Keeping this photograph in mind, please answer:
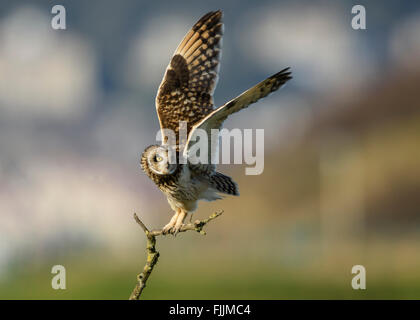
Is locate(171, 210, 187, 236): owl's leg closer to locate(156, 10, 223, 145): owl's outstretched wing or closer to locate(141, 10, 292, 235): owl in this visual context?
locate(141, 10, 292, 235): owl

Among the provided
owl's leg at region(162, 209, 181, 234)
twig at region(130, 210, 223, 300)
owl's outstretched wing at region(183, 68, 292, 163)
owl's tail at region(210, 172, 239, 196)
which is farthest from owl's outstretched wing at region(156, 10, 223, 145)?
twig at region(130, 210, 223, 300)

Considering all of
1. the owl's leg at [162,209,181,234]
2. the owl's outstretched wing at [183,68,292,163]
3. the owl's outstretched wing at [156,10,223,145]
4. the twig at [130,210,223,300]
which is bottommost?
the twig at [130,210,223,300]

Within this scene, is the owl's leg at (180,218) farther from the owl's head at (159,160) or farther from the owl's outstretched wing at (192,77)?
the owl's outstretched wing at (192,77)

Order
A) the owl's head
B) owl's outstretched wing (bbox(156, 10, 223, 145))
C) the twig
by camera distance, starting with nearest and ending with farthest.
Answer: the twig → the owl's head → owl's outstretched wing (bbox(156, 10, 223, 145))

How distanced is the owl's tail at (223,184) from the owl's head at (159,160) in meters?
0.37

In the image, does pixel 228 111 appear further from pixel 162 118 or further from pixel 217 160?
pixel 162 118

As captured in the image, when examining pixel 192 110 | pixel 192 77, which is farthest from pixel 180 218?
pixel 192 77

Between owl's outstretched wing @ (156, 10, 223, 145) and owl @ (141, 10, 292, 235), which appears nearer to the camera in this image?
owl @ (141, 10, 292, 235)

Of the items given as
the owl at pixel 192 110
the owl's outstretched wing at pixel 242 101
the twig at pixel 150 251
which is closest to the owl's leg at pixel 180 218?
the owl at pixel 192 110

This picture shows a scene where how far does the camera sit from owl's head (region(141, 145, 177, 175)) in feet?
9.69

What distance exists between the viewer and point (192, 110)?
12.4ft

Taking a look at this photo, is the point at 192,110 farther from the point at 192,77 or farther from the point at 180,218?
the point at 180,218

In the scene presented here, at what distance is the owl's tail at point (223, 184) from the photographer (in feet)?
10.8

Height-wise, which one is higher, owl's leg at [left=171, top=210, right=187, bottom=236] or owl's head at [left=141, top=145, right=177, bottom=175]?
owl's head at [left=141, top=145, right=177, bottom=175]
